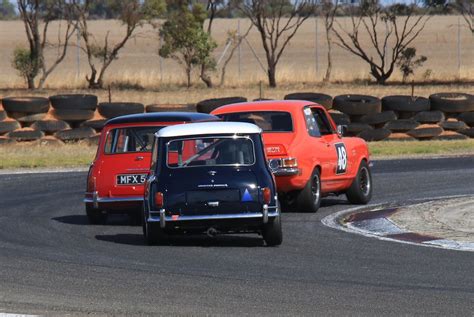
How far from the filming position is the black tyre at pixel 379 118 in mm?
29328

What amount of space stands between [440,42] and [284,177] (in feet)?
227

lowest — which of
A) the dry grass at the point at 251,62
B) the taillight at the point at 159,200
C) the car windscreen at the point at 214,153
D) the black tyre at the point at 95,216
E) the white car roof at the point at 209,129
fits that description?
the dry grass at the point at 251,62

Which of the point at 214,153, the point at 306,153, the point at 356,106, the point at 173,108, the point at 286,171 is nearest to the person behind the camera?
the point at 214,153

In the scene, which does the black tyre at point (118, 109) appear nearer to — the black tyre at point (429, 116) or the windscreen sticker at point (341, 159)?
the black tyre at point (429, 116)

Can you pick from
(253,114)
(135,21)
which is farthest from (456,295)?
(135,21)

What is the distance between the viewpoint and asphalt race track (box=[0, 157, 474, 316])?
9.25 m

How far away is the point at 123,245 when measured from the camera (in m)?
13.3

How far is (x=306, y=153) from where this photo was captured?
635 inches

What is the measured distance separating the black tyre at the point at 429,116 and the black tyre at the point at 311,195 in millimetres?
13595

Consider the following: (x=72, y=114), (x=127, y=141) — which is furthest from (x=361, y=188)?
(x=72, y=114)

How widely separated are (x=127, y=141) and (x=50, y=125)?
42.4 feet

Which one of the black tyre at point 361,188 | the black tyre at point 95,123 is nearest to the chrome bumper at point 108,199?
the black tyre at point 361,188

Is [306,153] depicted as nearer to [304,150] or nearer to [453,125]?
[304,150]

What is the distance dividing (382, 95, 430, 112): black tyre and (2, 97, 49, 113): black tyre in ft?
27.1
